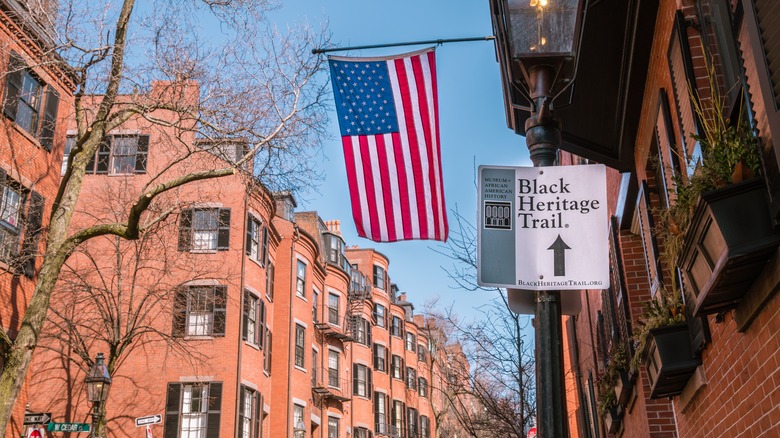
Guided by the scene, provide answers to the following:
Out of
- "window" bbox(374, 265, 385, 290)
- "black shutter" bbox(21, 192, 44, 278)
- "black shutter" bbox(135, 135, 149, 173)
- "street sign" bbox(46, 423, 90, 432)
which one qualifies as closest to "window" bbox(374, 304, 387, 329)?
"window" bbox(374, 265, 385, 290)

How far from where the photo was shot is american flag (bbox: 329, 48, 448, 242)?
28.9 ft

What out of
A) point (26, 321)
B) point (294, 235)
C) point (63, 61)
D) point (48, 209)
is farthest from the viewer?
point (294, 235)

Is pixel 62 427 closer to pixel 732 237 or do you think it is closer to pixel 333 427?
pixel 732 237

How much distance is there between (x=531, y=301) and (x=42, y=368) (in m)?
27.4

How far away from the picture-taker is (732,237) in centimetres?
402

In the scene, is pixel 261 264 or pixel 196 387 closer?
pixel 196 387

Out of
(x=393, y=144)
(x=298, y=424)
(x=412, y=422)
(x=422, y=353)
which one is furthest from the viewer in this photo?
(x=422, y=353)

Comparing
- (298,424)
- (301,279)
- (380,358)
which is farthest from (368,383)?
(298,424)

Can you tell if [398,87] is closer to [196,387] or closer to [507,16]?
[507,16]

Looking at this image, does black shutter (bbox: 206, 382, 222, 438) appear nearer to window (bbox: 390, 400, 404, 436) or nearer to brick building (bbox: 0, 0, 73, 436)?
brick building (bbox: 0, 0, 73, 436)

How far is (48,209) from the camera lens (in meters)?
20.3

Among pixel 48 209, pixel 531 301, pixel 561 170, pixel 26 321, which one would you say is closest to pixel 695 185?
pixel 561 170

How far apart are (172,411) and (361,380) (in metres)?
22.0

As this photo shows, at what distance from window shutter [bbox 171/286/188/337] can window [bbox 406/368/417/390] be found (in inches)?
1281
